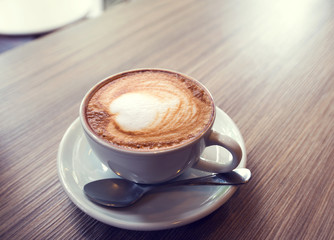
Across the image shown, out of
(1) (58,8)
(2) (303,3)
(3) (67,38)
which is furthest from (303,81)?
(1) (58,8)

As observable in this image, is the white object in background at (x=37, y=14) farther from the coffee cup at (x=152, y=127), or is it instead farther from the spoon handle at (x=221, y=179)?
the spoon handle at (x=221, y=179)

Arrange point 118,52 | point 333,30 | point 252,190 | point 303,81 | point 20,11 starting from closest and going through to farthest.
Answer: point 252,190 < point 303,81 < point 118,52 < point 333,30 < point 20,11

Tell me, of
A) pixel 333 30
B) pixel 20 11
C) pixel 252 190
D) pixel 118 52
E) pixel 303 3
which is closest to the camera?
pixel 252 190

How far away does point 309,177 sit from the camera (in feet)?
1.74

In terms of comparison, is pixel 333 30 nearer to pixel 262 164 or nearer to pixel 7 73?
pixel 262 164

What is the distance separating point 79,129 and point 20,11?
1.38 meters

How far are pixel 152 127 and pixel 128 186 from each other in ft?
0.34

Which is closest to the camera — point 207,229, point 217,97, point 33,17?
point 207,229

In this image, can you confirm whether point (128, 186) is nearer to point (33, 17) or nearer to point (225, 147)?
point (225, 147)

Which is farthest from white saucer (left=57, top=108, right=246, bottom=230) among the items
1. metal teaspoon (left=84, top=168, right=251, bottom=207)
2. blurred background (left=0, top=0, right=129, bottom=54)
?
blurred background (left=0, top=0, right=129, bottom=54)

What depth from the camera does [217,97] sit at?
723mm

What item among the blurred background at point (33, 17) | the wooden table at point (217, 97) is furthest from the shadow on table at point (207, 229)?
the blurred background at point (33, 17)

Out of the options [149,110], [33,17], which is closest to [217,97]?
[149,110]

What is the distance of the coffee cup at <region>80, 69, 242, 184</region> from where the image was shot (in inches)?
17.4
